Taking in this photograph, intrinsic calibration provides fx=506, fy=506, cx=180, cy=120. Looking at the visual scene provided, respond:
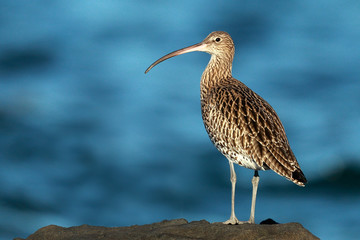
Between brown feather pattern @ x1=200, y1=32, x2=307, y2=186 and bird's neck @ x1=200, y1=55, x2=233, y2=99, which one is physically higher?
bird's neck @ x1=200, y1=55, x2=233, y2=99

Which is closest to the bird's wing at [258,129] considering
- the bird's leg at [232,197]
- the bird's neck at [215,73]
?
the bird's neck at [215,73]

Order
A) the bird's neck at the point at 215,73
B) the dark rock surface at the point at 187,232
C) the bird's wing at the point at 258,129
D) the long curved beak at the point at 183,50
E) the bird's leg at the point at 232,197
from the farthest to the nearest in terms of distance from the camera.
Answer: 1. the long curved beak at the point at 183,50
2. the bird's neck at the point at 215,73
3. the bird's leg at the point at 232,197
4. the bird's wing at the point at 258,129
5. the dark rock surface at the point at 187,232

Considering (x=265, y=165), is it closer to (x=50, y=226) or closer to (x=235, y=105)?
(x=235, y=105)

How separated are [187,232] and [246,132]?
275 cm

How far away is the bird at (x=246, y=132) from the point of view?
11.3 m

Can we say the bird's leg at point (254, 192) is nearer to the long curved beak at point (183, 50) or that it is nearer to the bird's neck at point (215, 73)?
the bird's neck at point (215, 73)

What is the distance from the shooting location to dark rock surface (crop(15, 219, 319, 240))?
9.93 meters

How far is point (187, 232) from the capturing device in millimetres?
10297

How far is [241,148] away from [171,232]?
2561 millimetres

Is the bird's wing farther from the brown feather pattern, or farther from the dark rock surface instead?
the dark rock surface

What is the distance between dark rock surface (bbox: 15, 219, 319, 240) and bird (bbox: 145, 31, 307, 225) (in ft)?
3.86

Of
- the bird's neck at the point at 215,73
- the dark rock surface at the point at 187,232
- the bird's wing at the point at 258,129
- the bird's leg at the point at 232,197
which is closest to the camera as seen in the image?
the dark rock surface at the point at 187,232

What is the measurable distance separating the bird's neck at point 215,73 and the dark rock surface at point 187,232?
3910 mm

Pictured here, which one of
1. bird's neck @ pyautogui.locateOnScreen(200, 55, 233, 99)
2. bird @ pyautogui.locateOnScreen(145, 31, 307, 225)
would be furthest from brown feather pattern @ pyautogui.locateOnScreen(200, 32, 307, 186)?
bird's neck @ pyautogui.locateOnScreen(200, 55, 233, 99)
